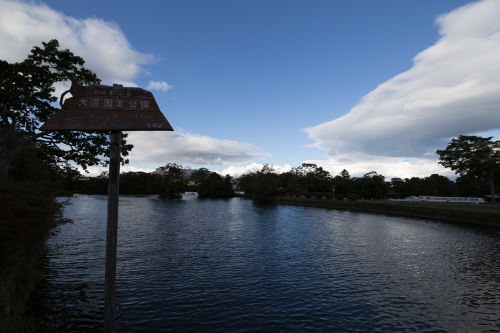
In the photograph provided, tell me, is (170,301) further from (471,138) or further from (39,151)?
(471,138)

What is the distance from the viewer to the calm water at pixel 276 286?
1102cm

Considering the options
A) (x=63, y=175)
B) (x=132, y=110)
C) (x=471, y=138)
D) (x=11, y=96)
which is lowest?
(x=63, y=175)

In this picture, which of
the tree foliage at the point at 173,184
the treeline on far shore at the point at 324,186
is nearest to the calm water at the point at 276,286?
the treeline on far shore at the point at 324,186

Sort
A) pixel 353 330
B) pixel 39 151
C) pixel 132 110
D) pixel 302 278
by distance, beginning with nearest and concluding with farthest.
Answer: pixel 132 110
pixel 353 330
pixel 302 278
pixel 39 151

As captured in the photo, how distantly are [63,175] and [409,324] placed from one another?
24767mm

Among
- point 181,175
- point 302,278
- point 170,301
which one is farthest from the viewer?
point 181,175

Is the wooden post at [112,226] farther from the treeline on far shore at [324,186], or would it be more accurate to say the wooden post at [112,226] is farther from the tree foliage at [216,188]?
the tree foliage at [216,188]

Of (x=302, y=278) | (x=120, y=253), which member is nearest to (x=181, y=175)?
(x=120, y=253)

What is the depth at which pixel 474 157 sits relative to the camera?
58.5m

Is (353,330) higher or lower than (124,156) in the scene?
lower

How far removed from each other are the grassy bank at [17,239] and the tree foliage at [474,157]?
74747mm

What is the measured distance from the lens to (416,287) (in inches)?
605

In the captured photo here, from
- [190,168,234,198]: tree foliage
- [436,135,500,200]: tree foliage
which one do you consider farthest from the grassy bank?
[190,168,234,198]: tree foliage

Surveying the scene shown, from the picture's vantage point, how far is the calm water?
→ 434 inches
